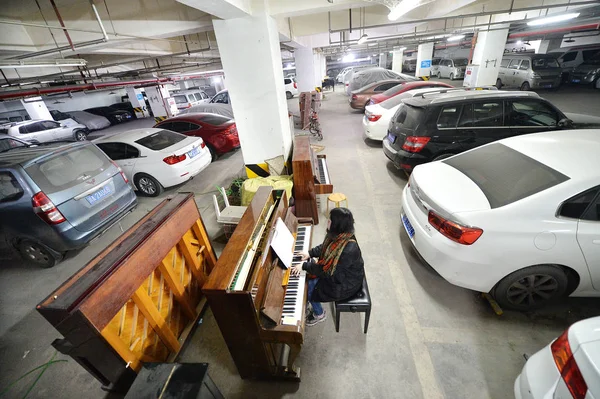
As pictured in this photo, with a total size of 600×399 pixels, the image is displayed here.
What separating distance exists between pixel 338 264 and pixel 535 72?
48.8 ft

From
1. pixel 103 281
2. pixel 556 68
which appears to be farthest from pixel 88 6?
pixel 556 68

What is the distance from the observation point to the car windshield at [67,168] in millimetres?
3129

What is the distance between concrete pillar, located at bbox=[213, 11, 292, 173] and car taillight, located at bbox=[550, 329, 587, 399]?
3976 mm

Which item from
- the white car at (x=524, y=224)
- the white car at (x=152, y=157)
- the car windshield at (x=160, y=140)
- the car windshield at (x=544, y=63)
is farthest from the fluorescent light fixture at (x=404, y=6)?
the car windshield at (x=544, y=63)

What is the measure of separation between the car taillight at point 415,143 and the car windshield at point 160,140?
15.5ft

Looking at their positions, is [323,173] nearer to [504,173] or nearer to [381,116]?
[504,173]

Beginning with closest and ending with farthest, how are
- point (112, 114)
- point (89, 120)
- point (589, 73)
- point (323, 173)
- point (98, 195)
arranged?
point (98, 195), point (323, 173), point (589, 73), point (89, 120), point (112, 114)

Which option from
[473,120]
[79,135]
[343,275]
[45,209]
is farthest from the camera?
[79,135]

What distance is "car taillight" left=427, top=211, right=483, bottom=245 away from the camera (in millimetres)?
2021

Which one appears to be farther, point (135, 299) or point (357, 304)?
point (357, 304)

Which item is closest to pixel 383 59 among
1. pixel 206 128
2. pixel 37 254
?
pixel 206 128

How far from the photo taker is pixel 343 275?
1.95m

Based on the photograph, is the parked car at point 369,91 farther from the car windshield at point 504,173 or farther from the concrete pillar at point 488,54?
the car windshield at point 504,173

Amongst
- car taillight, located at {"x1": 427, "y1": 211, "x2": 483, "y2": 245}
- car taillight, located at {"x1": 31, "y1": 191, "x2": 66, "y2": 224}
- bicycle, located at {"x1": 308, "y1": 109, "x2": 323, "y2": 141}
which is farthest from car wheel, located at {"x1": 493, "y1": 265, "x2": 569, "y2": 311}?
bicycle, located at {"x1": 308, "y1": 109, "x2": 323, "y2": 141}
